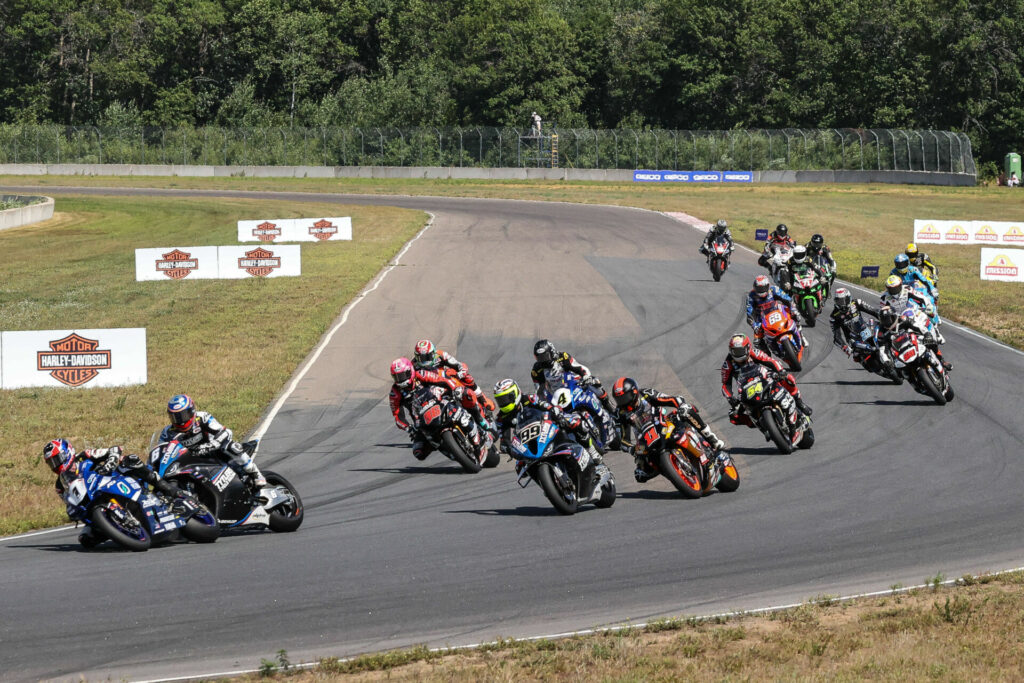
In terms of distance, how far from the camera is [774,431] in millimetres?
17203

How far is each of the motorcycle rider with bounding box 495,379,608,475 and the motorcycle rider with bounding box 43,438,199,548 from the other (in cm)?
363

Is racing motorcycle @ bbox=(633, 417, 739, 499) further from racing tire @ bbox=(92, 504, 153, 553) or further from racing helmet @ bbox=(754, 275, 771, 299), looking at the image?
racing helmet @ bbox=(754, 275, 771, 299)

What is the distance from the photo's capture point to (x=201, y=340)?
28.5 meters

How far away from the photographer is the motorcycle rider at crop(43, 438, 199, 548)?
41.8 feet

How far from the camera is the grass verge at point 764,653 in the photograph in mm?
8867

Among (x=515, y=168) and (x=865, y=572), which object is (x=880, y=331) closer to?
(x=865, y=572)

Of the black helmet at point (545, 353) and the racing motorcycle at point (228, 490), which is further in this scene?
the black helmet at point (545, 353)

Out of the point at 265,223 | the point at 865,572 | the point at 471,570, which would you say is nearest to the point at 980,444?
the point at 865,572

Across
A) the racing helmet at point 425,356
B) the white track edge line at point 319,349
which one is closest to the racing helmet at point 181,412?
the racing helmet at point 425,356

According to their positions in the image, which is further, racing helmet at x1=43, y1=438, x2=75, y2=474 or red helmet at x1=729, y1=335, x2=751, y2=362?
red helmet at x1=729, y1=335, x2=751, y2=362

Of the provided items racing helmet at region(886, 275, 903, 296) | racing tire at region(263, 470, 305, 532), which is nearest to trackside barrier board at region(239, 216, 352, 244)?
racing helmet at region(886, 275, 903, 296)

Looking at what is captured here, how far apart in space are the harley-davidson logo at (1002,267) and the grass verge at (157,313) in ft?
62.5

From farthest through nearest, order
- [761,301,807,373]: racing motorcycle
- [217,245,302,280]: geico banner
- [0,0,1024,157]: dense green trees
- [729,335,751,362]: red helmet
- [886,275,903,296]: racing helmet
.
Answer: [0,0,1024,157]: dense green trees
[217,245,302,280]: geico banner
[761,301,807,373]: racing motorcycle
[886,275,903,296]: racing helmet
[729,335,751,362]: red helmet

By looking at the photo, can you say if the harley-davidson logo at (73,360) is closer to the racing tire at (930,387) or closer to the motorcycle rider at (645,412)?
the motorcycle rider at (645,412)
